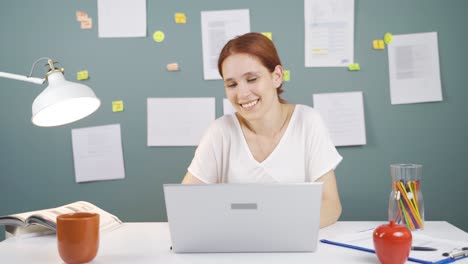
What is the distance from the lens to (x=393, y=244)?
3.54 ft

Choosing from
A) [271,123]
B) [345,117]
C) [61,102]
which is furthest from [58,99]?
[345,117]

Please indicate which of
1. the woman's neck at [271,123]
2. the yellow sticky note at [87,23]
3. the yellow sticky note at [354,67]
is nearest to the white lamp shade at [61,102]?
the woman's neck at [271,123]

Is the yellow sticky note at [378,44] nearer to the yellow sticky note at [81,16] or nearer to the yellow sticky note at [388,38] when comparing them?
the yellow sticky note at [388,38]

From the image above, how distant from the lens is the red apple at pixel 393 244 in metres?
1.08

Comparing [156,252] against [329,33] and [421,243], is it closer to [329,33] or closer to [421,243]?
[421,243]

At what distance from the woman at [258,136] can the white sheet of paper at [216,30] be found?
64 centimetres

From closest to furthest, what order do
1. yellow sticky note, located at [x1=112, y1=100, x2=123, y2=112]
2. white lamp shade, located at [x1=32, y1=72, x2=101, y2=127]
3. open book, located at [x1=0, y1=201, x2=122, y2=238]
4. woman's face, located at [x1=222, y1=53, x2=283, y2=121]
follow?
white lamp shade, located at [x1=32, y1=72, x2=101, y2=127]
open book, located at [x1=0, y1=201, x2=122, y2=238]
woman's face, located at [x1=222, y1=53, x2=283, y2=121]
yellow sticky note, located at [x1=112, y1=100, x2=123, y2=112]

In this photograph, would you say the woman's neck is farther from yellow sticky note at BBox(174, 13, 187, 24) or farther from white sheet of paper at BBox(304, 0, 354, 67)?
yellow sticky note at BBox(174, 13, 187, 24)

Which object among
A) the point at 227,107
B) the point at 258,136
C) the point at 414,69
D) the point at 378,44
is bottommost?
the point at 258,136

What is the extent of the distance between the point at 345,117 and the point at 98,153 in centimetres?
125

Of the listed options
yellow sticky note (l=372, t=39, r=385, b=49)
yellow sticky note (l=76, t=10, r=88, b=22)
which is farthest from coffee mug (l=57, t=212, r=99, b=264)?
yellow sticky note (l=372, t=39, r=385, b=49)

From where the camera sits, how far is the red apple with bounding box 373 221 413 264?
1081mm

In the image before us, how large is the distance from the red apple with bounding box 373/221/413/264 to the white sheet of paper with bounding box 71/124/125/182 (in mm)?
1763

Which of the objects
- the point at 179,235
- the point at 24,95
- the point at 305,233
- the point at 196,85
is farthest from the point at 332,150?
the point at 24,95
